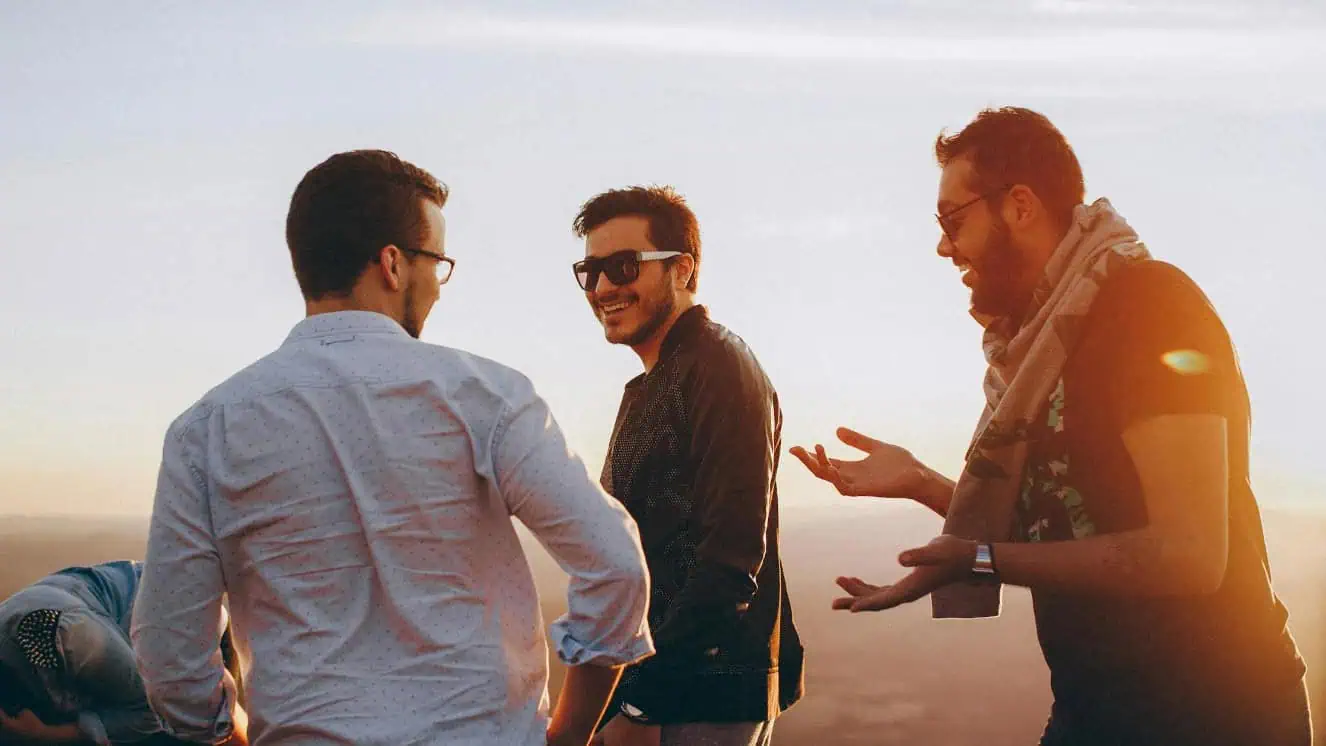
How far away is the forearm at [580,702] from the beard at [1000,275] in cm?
145

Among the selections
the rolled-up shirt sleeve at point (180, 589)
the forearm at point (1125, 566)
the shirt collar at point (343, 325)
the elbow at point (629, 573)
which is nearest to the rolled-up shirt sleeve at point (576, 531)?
the elbow at point (629, 573)

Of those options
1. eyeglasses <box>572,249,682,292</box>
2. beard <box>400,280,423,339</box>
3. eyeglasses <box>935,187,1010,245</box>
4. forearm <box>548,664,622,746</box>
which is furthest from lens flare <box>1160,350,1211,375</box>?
eyeglasses <box>572,249,682,292</box>

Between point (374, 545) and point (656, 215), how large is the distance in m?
2.60

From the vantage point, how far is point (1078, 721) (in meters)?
2.98

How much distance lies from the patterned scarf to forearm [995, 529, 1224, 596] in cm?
16

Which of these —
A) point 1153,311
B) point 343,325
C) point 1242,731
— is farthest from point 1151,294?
point 343,325

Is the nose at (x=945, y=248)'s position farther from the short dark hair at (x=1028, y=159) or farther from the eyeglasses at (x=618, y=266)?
the eyeglasses at (x=618, y=266)

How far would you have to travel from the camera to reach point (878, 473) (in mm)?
3566

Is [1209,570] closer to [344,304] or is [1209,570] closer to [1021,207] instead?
[1021,207]

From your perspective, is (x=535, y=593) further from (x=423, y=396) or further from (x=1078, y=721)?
A: (x=1078, y=721)

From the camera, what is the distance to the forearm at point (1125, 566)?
264 centimetres

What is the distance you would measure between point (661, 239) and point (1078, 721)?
7.69 ft

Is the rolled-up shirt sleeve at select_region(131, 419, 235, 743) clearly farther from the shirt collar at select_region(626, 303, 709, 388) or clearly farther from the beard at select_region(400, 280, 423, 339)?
the shirt collar at select_region(626, 303, 709, 388)

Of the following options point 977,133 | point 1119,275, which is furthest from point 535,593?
point 977,133
